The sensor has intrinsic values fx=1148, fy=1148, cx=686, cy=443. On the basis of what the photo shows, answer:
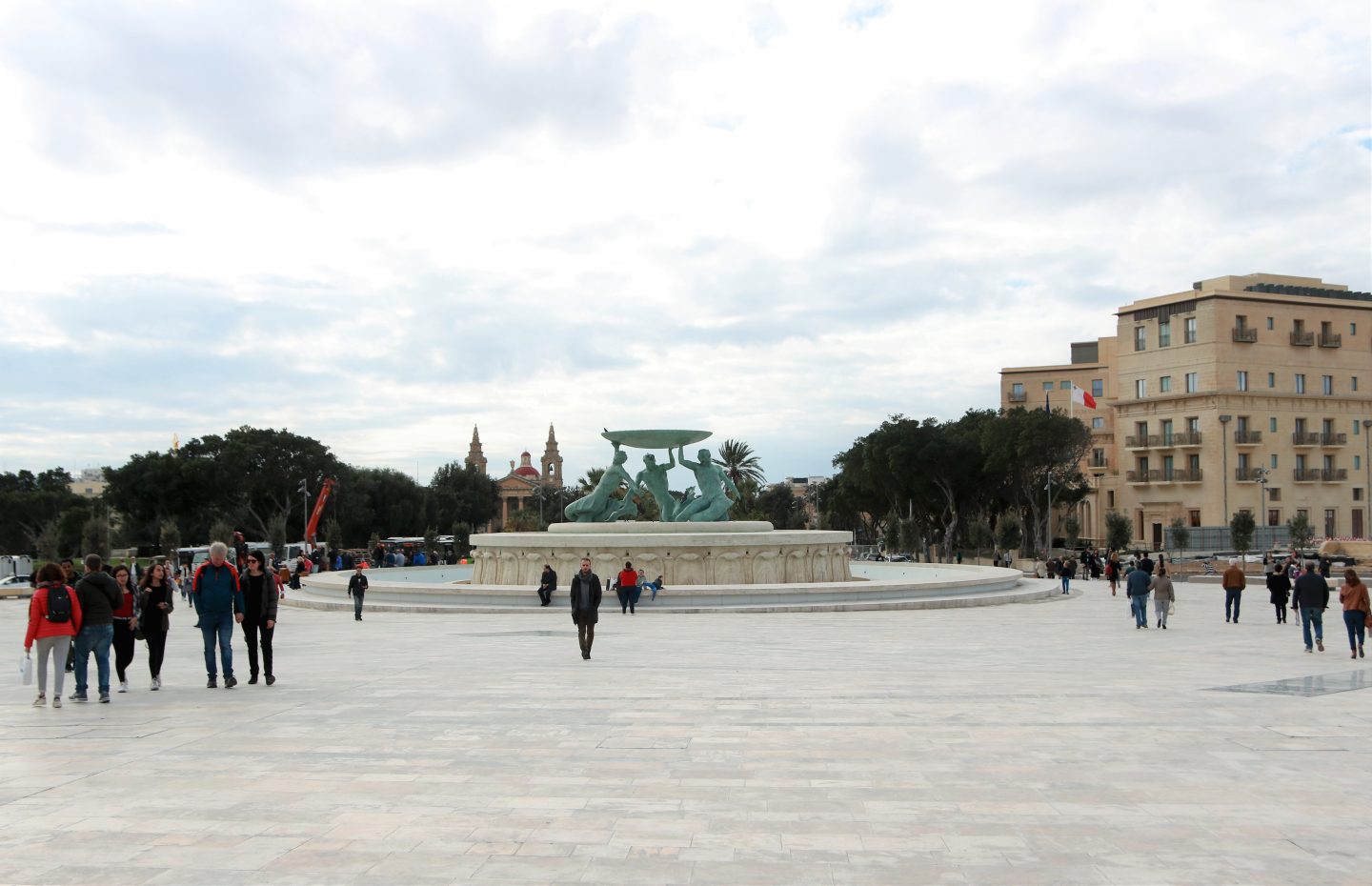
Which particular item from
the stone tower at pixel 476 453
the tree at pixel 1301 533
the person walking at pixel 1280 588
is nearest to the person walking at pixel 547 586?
the person walking at pixel 1280 588

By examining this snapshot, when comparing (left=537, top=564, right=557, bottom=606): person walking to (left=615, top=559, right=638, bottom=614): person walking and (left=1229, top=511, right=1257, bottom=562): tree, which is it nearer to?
(left=615, top=559, right=638, bottom=614): person walking

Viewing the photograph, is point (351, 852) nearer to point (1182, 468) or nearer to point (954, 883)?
point (954, 883)

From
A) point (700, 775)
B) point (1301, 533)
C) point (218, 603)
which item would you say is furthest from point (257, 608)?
point (1301, 533)

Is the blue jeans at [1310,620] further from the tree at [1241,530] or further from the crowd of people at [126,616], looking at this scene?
the tree at [1241,530]

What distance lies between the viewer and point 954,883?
495cm

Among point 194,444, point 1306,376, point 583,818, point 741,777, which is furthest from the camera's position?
point 194,444

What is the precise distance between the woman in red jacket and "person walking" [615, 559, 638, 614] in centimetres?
1215

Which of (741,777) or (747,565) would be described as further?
(747,565)

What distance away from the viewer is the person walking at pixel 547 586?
70.8 ft

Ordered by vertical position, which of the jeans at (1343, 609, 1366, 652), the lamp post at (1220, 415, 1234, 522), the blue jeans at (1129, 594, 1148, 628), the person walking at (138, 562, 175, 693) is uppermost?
the lamp post at (1220, 415, 1234, 522)

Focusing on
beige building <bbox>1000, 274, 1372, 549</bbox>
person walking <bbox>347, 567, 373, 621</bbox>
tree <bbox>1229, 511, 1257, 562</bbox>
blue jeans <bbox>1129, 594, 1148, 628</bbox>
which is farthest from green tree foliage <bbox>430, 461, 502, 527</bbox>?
blue jeans <bbox>1129, 594, 1148, 628</bbox>

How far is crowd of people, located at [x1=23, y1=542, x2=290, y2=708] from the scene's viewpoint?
391 inches

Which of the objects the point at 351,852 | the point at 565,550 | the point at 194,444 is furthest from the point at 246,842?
the point at 194,444

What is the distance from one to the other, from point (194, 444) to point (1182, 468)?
54366mm
